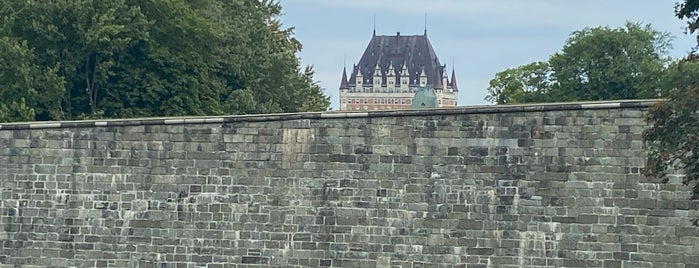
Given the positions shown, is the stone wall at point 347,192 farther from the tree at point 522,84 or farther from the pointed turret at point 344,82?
the pointed turret at point 344,82

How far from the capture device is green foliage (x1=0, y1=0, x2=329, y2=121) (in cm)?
2962

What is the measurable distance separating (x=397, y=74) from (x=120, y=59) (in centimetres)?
11248

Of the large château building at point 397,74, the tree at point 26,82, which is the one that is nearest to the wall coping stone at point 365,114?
the tree at point 26,82

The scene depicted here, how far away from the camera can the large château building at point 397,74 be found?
14175 cm

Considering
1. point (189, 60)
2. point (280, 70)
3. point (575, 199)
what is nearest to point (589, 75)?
point (280, 70)

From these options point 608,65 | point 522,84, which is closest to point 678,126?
point 608,65

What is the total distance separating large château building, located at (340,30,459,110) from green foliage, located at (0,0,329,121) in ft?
342

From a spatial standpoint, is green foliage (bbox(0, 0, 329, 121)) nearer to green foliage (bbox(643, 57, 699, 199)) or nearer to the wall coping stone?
the wall coping stone

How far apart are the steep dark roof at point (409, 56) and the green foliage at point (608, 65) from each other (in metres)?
90.1

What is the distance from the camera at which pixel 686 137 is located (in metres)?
15.2

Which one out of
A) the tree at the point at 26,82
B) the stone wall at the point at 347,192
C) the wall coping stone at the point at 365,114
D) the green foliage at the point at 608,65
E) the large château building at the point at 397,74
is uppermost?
the large château building at the point at 397,74

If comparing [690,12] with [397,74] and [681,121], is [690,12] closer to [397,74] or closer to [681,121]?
[681,121]

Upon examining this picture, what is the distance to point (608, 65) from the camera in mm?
47219

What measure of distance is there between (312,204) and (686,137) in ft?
23.3
